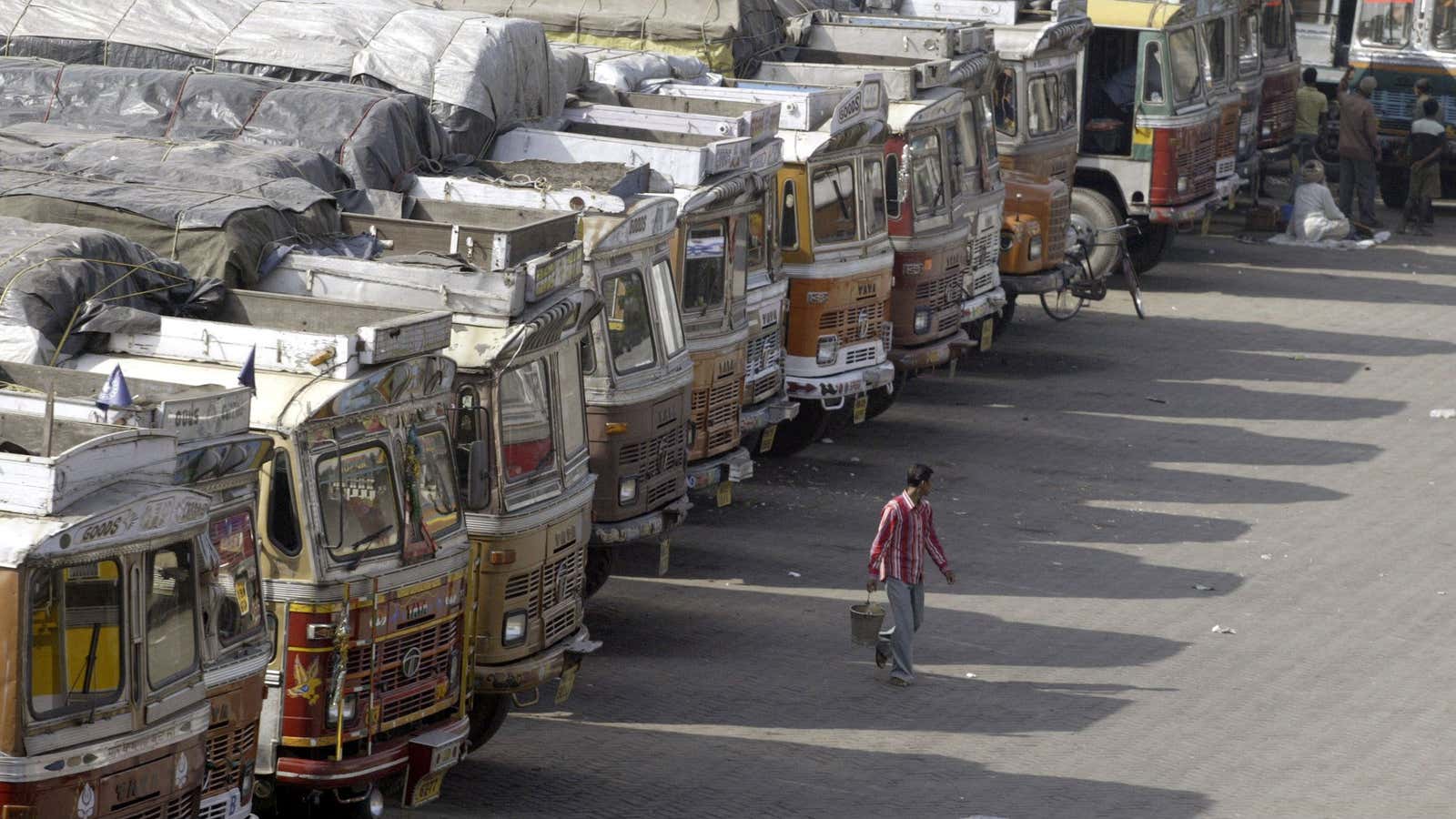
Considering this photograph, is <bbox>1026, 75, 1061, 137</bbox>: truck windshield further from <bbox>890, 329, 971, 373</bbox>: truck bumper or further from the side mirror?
the side mirror

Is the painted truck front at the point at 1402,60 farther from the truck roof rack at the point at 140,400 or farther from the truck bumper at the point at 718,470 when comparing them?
the truck roof rack at the point at 140,400

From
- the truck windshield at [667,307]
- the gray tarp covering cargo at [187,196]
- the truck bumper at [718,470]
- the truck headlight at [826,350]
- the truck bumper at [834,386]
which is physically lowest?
the truck bumper at [718,470]

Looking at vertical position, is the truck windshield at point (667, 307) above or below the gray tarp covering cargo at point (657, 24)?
below

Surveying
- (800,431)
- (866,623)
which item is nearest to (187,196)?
(866,623)

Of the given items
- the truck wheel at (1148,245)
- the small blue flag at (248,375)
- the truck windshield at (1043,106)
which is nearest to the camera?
the small blue flag at (248,375)

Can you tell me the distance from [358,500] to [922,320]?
10.0 metres

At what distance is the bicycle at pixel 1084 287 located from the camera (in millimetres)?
23406

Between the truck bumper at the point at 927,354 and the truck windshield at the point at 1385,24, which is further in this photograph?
the truck windshield at the point at 1385,24

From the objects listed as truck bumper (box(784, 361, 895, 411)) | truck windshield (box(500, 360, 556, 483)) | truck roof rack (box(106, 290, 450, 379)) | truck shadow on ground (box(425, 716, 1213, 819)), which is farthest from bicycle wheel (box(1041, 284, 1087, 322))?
truck roof rack (box(106, 290, 450, 379))

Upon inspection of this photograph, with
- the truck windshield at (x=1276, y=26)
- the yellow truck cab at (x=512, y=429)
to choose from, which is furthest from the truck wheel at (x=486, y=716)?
the truck windshield at (x=1276, y=26)

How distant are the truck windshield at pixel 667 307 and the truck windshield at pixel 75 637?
640cm

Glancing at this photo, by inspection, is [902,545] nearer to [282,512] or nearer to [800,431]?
[282,512]

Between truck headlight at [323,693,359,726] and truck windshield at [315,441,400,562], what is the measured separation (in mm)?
626

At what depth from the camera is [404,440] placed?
985cm
